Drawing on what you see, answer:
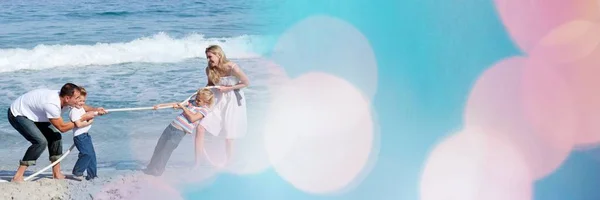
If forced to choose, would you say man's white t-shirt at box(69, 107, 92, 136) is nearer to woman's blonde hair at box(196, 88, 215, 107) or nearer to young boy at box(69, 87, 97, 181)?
young boy at box(69, 87, 97, 181)

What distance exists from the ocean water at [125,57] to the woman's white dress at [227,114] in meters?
0.91

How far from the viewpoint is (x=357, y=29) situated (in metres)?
9.95

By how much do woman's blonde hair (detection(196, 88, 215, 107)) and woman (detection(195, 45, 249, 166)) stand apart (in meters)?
0.10

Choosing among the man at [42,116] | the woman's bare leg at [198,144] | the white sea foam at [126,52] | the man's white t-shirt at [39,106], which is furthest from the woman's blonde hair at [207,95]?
the white sea foam at [126,52]

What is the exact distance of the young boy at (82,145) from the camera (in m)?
6.29

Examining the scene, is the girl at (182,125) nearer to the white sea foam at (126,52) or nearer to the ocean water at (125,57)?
the ocean water at (125,57)

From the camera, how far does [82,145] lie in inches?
253

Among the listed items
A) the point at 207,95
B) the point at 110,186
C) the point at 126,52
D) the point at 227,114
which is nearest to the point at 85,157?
the point at 110,186

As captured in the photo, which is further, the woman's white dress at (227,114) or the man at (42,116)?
the woman's white dress at (227,114)

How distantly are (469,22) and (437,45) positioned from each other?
48 cm

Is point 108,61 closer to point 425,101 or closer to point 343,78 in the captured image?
point 343,78

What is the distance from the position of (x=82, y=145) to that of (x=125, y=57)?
34.1 ft

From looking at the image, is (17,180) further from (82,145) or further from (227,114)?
(227,114)

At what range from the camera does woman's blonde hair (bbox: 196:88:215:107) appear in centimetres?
665
